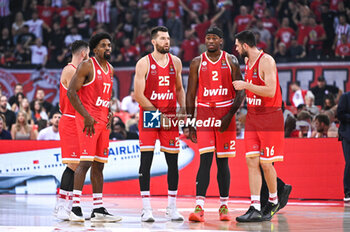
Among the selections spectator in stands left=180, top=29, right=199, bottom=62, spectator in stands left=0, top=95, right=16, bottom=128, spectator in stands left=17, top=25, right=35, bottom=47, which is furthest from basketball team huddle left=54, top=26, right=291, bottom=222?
spectator in stands left=17, top=25, right=35, bottom=47

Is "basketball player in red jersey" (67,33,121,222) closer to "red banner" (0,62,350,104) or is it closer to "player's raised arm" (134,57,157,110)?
"player's raised arm" (134,57,157,110)

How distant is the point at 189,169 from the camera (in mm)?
14117

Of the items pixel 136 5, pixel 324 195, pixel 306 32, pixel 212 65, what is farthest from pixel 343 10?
pixel 212 65

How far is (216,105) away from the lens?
9.53 metres

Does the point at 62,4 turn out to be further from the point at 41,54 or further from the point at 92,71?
the point at 92,71

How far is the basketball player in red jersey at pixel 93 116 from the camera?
9.04m

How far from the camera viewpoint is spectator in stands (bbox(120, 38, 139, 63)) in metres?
21.9

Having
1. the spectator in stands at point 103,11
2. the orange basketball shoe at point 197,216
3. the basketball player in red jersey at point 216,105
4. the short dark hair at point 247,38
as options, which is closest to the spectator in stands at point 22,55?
the spectator in stands at point 103,11

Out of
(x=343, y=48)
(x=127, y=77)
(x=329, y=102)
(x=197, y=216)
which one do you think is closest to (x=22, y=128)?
(x=127, y=77)

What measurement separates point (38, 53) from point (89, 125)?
13506 mm

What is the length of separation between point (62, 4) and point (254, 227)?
57.5ft

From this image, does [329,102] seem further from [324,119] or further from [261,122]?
[261,122]

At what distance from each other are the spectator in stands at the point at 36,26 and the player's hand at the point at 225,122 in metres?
15.0

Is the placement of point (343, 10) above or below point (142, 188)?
above
